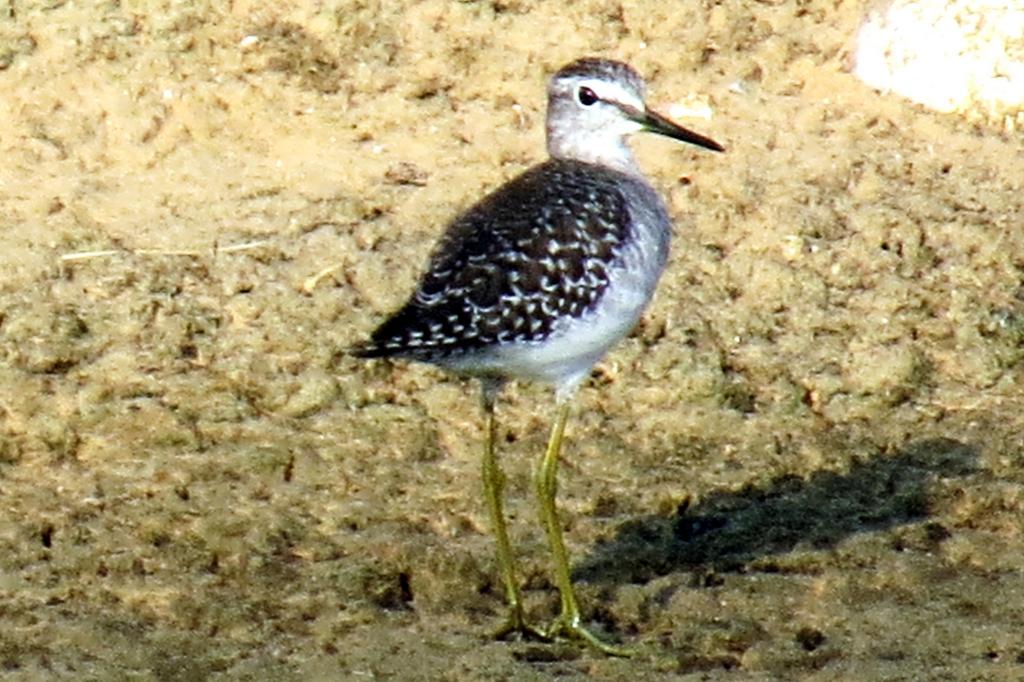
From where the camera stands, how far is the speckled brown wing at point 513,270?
21.2 feet

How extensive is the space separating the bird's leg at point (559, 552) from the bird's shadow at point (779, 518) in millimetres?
274

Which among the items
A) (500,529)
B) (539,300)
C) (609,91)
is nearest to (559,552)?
(500,529)

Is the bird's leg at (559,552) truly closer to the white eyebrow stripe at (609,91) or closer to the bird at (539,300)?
the bird at (539,300)

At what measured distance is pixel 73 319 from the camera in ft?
27.1

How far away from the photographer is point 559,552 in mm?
6715

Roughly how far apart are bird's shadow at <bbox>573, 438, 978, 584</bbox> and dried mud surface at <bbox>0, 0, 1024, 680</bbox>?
15mm

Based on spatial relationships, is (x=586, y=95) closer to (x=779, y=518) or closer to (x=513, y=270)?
(x=513, y=270)

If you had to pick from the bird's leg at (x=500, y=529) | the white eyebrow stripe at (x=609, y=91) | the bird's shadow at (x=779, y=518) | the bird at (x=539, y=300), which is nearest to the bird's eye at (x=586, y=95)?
the white eyebrow stripe at (x=609, y=91)

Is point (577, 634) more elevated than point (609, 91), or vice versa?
point (609, 91)

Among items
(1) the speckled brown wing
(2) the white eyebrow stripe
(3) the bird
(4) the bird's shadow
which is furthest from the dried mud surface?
(2) the white eyebrow stripe

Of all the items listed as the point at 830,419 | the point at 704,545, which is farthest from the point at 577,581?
the point at 830,419

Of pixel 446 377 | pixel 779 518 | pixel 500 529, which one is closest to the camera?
pixel 500 529

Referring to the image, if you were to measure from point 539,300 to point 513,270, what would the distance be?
130 mm

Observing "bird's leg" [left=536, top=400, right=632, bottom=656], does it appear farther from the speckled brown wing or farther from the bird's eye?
the bird's eye
